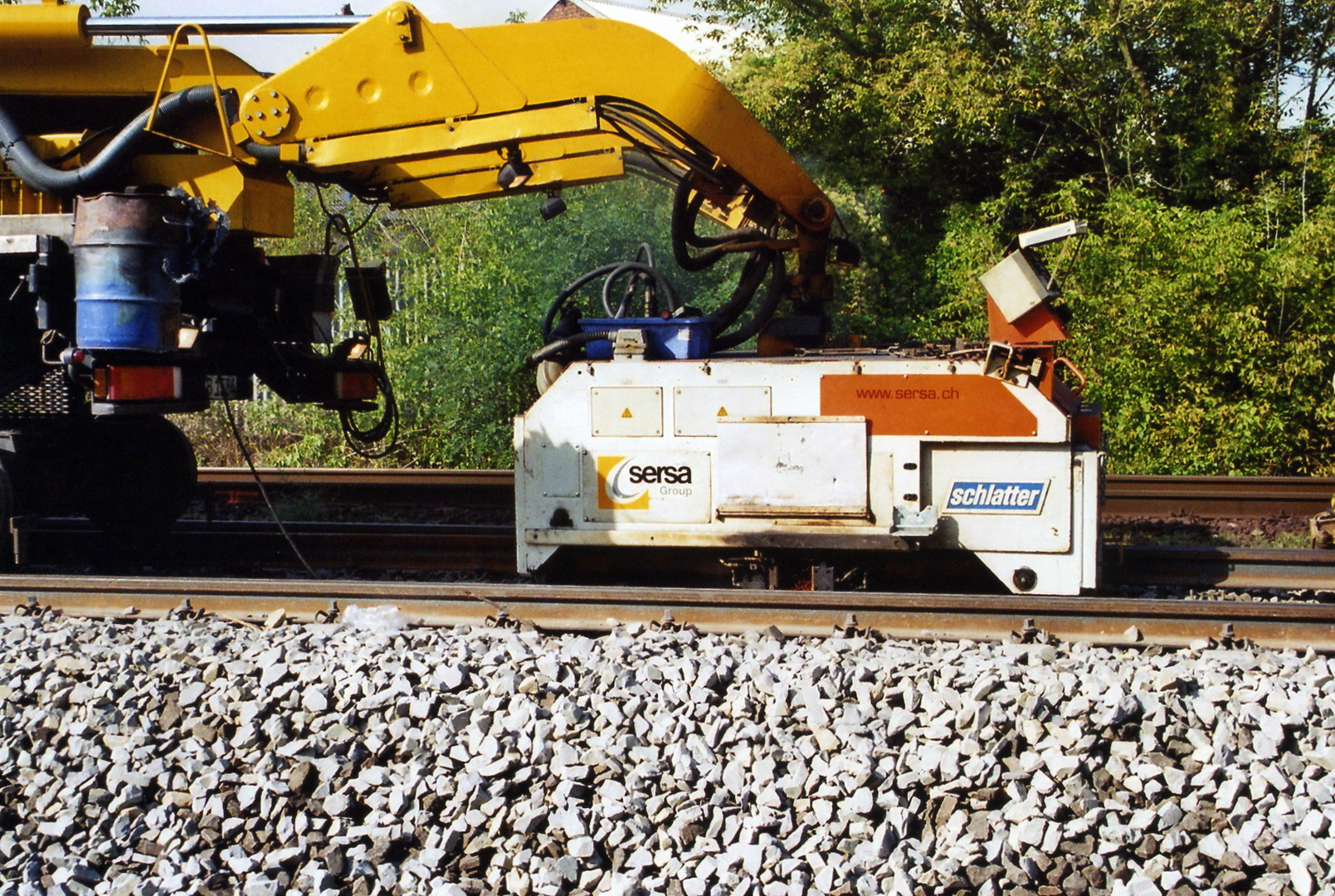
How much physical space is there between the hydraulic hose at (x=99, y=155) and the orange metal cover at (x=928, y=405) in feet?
12.3

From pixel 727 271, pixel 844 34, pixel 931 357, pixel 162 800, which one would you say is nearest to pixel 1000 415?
pixel 931 357

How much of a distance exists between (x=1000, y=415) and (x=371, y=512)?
548cm

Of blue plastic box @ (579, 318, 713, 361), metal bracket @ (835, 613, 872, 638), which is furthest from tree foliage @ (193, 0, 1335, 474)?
metal bracket @ (835, 613, 872, 638)

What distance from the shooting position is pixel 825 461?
600 centimetres

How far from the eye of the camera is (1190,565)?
22.5 feet

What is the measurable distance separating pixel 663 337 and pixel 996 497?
1.98 meters

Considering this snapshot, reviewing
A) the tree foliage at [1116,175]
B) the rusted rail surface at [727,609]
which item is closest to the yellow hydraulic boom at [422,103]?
the rusted rail surface at [727,609]

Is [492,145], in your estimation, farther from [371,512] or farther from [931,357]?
[371,512]

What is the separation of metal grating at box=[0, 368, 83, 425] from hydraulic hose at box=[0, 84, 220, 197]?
1.34 meters

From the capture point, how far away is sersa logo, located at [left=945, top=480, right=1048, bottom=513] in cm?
589

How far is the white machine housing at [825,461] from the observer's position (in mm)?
5871

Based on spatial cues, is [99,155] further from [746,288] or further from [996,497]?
[996,497]

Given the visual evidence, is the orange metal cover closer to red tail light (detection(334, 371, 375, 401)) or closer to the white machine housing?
the white machine housing

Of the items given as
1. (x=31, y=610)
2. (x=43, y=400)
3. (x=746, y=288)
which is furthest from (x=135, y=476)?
(x=746, y=288)
